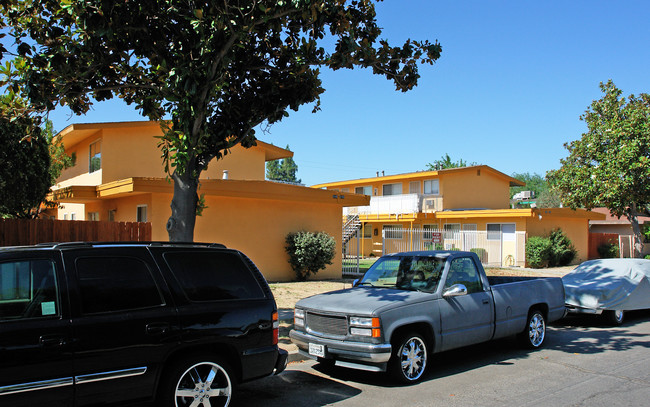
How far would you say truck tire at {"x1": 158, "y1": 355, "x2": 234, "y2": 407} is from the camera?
178 inches

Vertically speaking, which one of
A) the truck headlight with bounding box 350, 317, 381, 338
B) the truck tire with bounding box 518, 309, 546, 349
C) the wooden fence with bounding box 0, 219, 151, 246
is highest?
the wooden fence with bounding box 0, 219, 151, 246

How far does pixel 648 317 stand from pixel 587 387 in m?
7.06

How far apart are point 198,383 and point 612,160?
2307 cm

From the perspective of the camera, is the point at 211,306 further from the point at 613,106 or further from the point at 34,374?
the point at 613,106

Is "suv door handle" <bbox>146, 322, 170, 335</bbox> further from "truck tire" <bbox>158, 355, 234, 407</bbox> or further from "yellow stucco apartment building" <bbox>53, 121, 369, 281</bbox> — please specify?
"yellow stucco apartment building" <bbox>53, 121, 369, 281</bbox>

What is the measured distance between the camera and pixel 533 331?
8.29 meters

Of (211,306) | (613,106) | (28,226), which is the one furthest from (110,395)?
(613,106)

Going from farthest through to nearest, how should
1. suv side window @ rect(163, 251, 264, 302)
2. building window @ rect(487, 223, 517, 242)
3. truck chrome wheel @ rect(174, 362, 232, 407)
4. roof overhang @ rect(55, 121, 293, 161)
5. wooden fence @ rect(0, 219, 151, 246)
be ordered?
1. building window @ rect(487, 223, 517, 242)
2. roof overhang @ rect(55, 121, 293, 161)
3. wooden fence @ rect(0, 219, 151, 246)
4. suv side window @ rect(163, 251, 264, 302)
5. truck chrome wheel @ rect(174, 362, 232, 407)

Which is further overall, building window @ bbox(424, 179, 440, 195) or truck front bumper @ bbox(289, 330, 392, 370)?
building window @ bbox(424, 179, 440, 195)

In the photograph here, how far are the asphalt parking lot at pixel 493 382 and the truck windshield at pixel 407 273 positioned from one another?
49.1 inches

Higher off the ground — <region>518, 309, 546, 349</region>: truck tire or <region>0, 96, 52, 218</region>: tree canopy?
<region>0, 96, 52, 218</region>: tree canopy

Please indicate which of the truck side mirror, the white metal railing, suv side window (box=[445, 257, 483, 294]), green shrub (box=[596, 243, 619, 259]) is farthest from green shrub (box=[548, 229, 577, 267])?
the truck side mirror

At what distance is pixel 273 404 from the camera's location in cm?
562

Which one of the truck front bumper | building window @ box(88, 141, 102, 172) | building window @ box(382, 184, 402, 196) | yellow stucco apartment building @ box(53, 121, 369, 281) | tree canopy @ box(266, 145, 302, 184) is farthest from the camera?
tree canopy @ box(266, 145, 302, 184)
